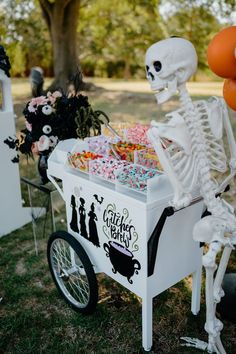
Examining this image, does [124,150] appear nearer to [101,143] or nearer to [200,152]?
[101,143]

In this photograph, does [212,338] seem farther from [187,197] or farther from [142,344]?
[187,197]

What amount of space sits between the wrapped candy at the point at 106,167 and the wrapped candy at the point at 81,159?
0.20 feet

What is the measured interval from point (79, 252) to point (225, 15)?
7836 mm

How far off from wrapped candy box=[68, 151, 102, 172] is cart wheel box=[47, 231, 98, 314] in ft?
1.31

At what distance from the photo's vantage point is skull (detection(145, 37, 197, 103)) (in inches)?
50.0

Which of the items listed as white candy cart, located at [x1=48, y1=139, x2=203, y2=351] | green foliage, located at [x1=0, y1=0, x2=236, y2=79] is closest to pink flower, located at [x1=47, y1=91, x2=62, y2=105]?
white candy cart, located at [x1=48, y1=139, x2=203, y2=351]

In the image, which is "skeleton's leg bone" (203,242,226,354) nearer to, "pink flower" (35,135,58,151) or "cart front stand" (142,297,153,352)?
"cart front stand" (142,297,153,352)

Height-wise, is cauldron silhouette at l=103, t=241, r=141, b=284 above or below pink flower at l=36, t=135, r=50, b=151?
below

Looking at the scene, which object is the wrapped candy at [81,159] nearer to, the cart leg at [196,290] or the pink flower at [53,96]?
the pink flower at [53,96]

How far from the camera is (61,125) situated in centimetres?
220

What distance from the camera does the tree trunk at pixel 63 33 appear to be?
877 cm

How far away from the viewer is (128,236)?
165cm

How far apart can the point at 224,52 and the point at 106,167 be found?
2.39ft

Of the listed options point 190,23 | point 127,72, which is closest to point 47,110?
point 190,23
